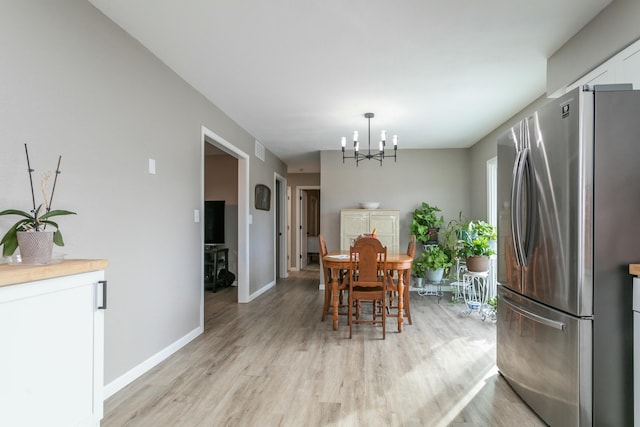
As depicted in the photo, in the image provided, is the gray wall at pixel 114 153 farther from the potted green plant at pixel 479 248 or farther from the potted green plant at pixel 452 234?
the potted green plant at pixel 452 234

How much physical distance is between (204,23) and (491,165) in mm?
4518

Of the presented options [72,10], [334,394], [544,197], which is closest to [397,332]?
[334,394]

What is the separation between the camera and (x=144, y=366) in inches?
110

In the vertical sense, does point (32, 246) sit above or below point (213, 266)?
above

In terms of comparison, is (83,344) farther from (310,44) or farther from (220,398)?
(310,44)

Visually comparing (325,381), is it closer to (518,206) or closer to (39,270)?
(518,206)

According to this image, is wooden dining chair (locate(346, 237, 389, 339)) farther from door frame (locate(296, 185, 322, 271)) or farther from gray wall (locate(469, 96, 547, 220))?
door frame (locate(296, 185, 322, 271))

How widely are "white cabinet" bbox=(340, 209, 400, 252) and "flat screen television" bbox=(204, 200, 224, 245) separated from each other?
87.4 inches

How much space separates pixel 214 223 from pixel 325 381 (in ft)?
15.5

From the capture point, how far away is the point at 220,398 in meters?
2.40

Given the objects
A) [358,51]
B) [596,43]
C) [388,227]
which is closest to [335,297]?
[358,51]

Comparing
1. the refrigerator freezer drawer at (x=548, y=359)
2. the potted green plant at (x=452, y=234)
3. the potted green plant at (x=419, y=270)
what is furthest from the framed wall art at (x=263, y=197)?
the refrigerator freezer drawer at (x=548, y=359)

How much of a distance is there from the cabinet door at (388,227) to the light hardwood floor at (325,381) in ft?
7.00

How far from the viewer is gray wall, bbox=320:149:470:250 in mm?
6625
